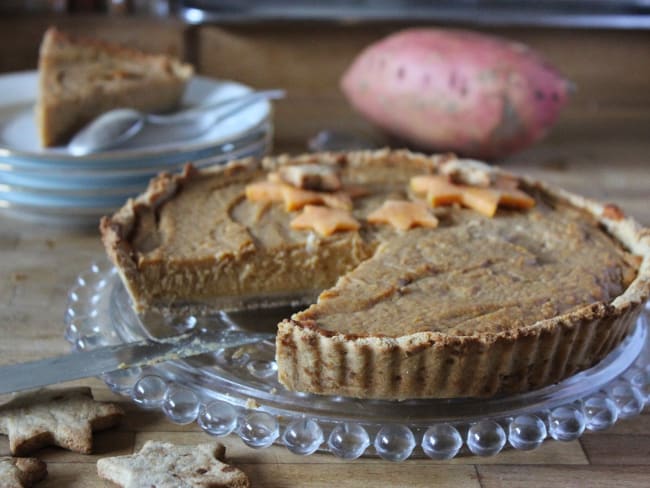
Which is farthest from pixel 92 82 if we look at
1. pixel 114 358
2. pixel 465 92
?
pixel 114 358

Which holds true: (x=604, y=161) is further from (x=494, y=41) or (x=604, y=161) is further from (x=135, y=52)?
(x=135, y=52)

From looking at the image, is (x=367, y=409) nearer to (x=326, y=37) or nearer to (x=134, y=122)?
(x=134, y=122)

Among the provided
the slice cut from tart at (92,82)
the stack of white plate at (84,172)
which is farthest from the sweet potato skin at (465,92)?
the slice cut from tart at (92,82)

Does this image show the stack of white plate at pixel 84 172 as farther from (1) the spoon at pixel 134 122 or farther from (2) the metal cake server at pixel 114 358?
(2) the metal cake server at pixel 114 358

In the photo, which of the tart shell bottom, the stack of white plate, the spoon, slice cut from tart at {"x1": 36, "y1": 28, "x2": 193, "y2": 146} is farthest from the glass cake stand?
slice cut from tart at {"x1": 36, "y1": 28, "x2": 193, "y2": 146}

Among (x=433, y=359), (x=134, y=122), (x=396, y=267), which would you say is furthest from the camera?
(x=134, y=122)

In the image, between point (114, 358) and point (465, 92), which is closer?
point (114, 358)

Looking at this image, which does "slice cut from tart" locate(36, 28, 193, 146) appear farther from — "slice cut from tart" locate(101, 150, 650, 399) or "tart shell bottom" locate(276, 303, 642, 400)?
"tart shell bottom" locate(276, 303, 642, 400)
